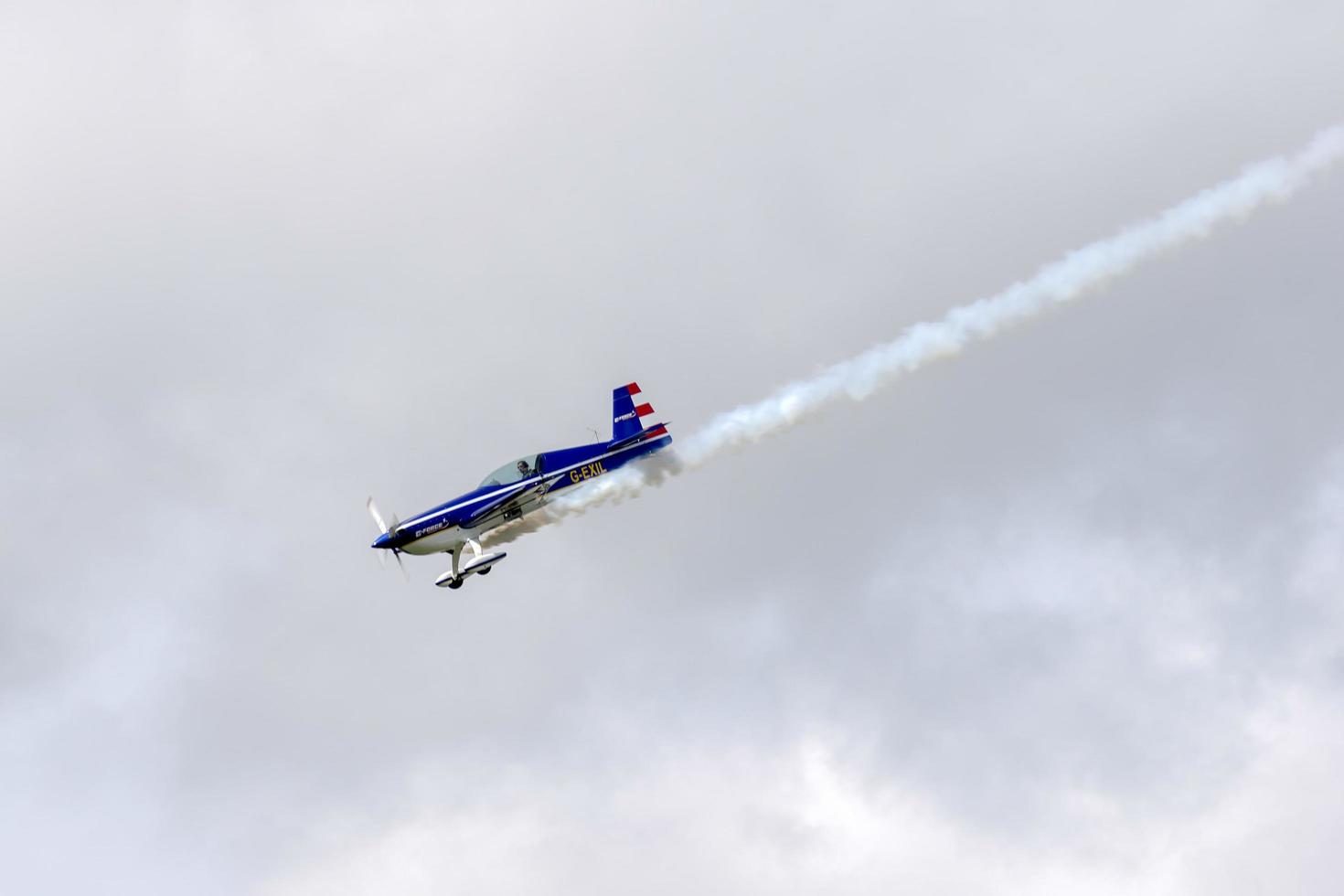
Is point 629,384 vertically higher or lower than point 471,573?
higher

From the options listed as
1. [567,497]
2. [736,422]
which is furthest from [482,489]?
[736,422]

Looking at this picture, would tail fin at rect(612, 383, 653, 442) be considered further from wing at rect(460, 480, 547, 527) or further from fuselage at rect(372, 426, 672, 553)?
wing at rect(460, 480, 547, 527)

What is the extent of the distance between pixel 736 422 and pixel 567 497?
6.79 meters

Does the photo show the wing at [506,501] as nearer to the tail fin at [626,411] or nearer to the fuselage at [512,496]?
the fuselage at [512,496]

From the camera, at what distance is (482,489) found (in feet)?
249

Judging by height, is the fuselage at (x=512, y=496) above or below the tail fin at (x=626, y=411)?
below

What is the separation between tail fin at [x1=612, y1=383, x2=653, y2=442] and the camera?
250 feet

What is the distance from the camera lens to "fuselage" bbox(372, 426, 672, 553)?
75625 mm

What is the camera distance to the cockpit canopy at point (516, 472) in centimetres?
7581

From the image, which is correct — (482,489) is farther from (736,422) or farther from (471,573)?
(736,422)

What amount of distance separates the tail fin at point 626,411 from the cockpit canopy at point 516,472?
3.08 m

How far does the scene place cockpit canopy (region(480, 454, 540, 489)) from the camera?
249 ft

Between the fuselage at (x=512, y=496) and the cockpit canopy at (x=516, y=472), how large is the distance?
0.11ft

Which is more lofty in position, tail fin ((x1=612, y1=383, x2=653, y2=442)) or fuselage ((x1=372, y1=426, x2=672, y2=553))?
tail fin ((x1=612, y1=383, x2=653, y2=442))
